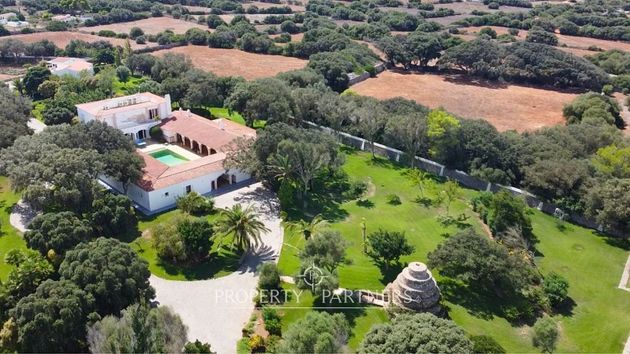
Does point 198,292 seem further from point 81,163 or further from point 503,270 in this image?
point 503,270

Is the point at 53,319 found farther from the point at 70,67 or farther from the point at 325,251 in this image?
the point at 70,67

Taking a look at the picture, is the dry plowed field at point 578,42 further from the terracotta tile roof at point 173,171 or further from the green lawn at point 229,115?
the terracotta tile roof at point 173,171

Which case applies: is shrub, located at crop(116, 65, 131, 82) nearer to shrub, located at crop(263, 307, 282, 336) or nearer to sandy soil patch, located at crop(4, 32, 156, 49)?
sandy soil patch, located at crop(4, 32, 156, 49)

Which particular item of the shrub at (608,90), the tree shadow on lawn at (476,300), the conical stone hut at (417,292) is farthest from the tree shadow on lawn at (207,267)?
the shrub at (608,90)

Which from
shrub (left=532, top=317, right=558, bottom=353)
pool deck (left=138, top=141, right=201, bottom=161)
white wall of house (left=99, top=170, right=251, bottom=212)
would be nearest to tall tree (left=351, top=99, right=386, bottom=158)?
white wall of house (left=99, top=170, right=251, bottom=212)

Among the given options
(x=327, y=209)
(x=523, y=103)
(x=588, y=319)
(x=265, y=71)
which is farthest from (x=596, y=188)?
(x=265, y=71)

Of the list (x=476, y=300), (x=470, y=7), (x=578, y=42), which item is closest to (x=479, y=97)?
(x=578, y=42)
